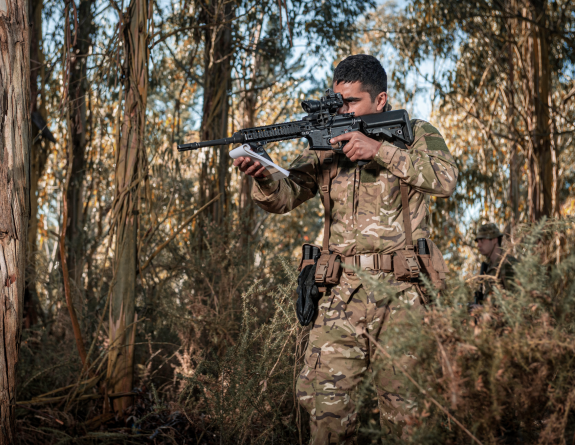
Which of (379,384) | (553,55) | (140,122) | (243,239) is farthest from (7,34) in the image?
(553,55)

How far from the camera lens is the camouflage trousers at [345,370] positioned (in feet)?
7.24

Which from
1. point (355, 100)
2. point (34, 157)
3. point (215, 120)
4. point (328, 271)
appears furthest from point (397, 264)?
point (34, 157)

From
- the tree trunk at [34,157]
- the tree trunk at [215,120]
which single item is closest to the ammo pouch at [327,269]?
the tree trunk at [215,120]

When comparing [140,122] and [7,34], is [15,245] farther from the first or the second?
[140,122]

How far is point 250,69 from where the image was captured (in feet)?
25.1

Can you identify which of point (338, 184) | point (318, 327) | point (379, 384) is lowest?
point (379, 384)

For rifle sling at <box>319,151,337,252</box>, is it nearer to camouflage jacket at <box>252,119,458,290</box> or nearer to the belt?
camouflage jacket at <box>252,119,458,290</box>

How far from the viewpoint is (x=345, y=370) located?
7.38ft

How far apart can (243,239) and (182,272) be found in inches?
29.7

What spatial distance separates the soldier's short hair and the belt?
738 mm

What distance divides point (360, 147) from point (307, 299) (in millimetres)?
695

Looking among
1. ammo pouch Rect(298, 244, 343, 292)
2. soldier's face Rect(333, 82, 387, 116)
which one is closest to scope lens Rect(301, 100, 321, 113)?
soldier's face Rect(333, 82, 387, 116)

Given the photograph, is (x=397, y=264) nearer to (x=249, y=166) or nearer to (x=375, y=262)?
(x=375, y=262)

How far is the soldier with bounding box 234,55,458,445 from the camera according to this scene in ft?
7.33
